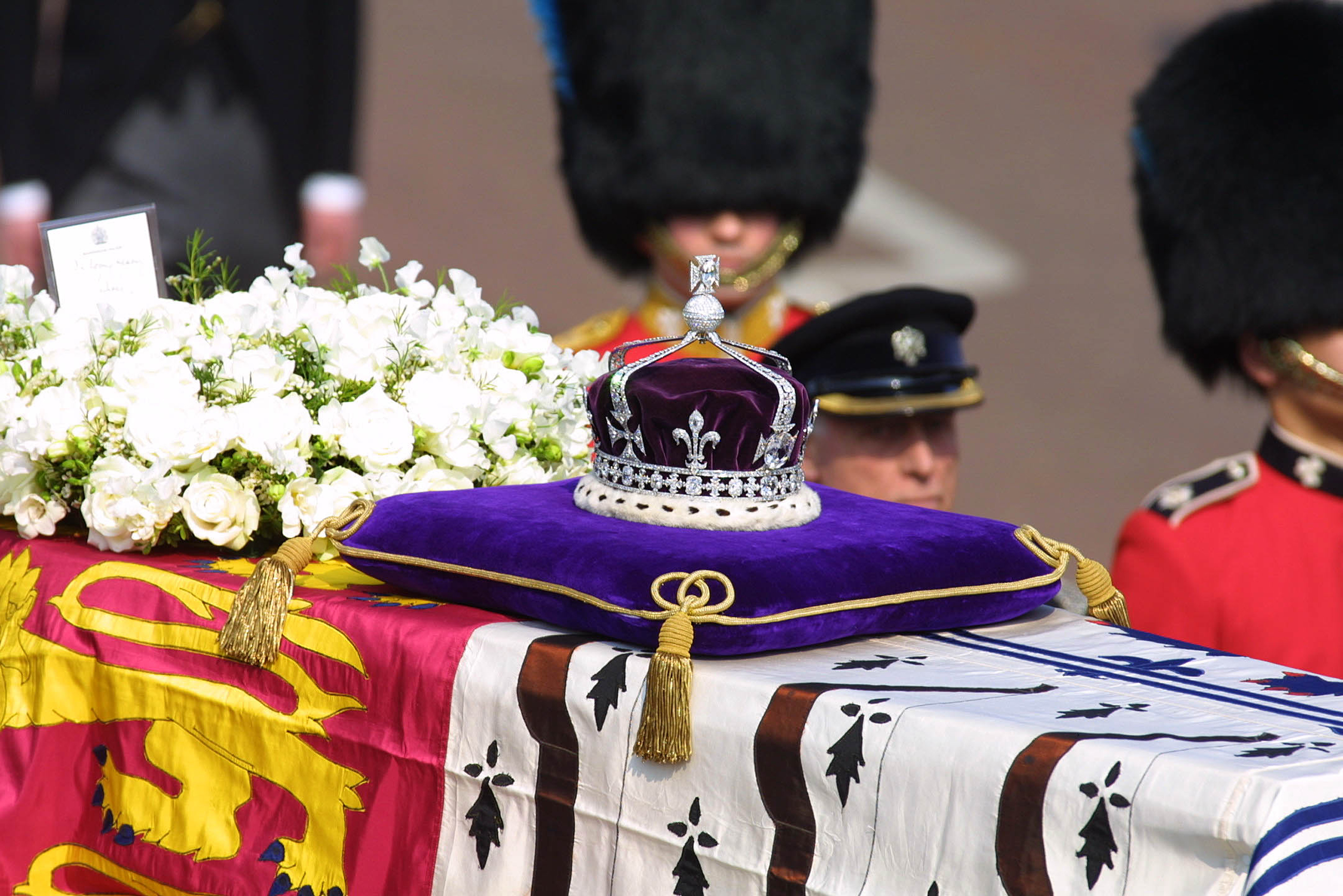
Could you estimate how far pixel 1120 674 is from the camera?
133 cm

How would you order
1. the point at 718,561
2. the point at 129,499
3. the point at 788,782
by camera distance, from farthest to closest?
the point at 129,499, the point at 718,561, the point at 788,782

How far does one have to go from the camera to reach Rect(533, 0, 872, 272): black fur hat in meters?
4.03

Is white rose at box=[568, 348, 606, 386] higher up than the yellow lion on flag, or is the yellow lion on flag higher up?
white rose at box=[568, 348, 606, 386]

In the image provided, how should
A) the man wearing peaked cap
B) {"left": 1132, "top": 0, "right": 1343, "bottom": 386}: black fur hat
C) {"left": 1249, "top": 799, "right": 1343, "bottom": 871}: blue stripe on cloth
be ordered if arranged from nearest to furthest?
{"left": 1249, "top": 799, "right": 1343, "bottom": 871}: blue stripe on cloth, the man wearing peaked cap, {"left": 1132, "top": 0, "right": 1343, "bottom": 386}: black fur hat

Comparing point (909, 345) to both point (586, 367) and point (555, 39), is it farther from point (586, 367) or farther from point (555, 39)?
point (555, 39)

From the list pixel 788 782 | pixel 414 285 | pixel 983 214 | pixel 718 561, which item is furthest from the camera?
pixel 983 214

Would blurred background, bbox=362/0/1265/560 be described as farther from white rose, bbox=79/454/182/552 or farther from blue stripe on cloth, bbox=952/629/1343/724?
white rose, bbox=79/454/182/552

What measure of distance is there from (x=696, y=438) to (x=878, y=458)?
4.94 feet

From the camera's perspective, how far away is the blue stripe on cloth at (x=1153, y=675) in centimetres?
123

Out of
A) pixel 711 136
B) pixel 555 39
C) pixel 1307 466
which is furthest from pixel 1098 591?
pixel 555 39

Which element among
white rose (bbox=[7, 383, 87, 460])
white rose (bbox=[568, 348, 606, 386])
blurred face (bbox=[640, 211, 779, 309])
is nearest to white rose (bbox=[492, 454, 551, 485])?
white rose (bbox=[568, 348, 606, 386])

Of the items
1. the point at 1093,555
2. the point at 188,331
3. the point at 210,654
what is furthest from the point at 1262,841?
the point at 1093,555

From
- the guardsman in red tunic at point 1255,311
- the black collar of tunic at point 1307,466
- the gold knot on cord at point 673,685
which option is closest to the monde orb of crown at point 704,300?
the gold knot on cord at point 673,685

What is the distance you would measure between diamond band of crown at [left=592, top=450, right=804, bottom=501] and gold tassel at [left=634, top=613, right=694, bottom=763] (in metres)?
0.24
